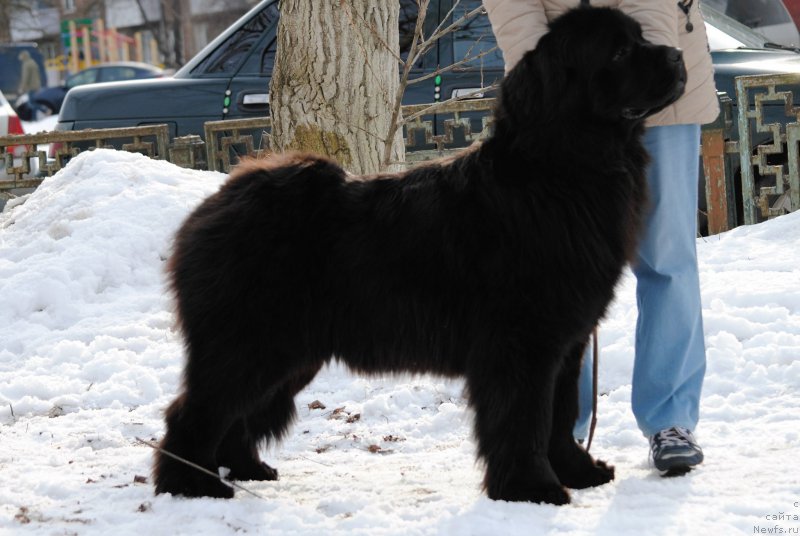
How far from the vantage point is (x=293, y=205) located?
3684 millimetres

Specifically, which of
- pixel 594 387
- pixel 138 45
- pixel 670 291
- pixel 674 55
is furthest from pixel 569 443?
pixel 138 45

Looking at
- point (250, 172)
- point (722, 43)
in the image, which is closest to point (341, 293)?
point (250, 172)

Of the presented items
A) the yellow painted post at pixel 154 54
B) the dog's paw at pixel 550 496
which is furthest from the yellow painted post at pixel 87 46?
the dog's paw at pixel 550 496

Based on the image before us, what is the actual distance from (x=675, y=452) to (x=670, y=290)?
61 cm

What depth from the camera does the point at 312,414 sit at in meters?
5.20

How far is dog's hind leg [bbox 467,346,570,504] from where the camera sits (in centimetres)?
348

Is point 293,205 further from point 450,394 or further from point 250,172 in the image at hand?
point 450,394

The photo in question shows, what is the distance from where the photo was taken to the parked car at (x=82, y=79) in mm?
35875

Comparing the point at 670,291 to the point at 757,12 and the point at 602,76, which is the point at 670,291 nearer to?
the point at 602,76

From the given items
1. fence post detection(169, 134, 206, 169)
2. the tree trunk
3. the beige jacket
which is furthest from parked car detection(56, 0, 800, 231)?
the beige jacket

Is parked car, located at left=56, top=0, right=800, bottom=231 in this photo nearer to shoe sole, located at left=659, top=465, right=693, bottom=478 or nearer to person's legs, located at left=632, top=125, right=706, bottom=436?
person's legs, located at left=632, top=125, right=706, bottom=436

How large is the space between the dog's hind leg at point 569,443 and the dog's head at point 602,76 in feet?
2.82

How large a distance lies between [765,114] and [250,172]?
4.85 meters

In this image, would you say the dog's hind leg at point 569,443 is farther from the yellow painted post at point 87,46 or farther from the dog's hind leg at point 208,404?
the yellow painted post at point 87,46
